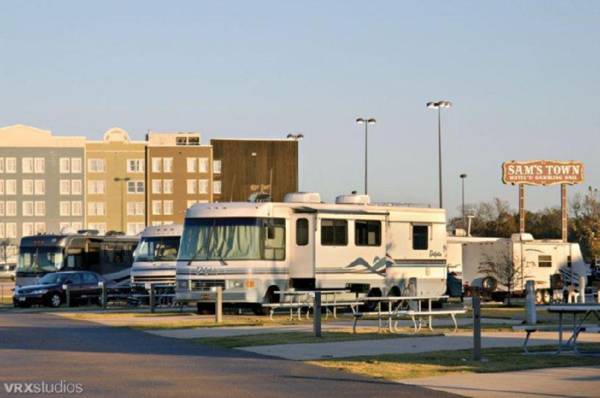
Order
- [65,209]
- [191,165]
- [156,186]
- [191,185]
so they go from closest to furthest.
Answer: [65,209], [191,165], [156,186], [191,185]

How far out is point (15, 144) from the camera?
12744 cm

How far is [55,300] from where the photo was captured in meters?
46.9

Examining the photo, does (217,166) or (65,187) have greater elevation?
(217,166)

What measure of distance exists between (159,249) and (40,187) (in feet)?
280

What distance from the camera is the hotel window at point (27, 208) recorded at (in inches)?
5133

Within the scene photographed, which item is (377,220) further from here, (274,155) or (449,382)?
(274,155)

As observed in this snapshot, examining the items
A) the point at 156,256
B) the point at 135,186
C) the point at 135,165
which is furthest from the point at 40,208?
the point at 156,256

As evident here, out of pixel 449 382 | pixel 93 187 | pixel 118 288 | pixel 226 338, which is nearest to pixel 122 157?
pixel 93 187

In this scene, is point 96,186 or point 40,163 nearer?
point 40,163

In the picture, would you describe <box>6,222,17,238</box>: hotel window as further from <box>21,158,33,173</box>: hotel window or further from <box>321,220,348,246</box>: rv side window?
<box>321,220,348,246</box>: rv side window

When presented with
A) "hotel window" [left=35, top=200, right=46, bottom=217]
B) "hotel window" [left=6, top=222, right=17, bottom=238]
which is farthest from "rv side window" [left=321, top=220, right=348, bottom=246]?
"hotel window" [left=6, top=222, right=17, bottom=238]

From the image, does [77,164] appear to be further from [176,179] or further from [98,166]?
[176,179]

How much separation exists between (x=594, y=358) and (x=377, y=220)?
63.5 feet

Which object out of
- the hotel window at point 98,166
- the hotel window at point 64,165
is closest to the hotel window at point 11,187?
the hotel window at point 64,165
